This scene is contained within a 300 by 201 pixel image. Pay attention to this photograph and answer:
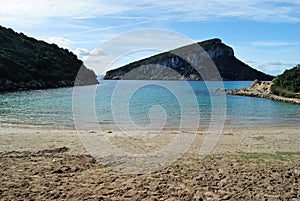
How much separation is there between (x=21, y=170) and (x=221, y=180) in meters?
6.19

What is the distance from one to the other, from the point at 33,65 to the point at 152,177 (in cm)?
10504

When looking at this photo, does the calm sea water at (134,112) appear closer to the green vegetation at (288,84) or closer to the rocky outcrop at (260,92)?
the green vegetation at (288,84)

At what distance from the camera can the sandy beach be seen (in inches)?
318

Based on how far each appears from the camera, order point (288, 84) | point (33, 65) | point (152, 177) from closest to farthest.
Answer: point (152, 177), point (288, 84), point (33, 65)

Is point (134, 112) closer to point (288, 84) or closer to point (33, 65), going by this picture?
point (288, 84)

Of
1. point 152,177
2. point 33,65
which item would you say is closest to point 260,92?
point 33,65

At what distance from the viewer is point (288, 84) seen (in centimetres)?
7062

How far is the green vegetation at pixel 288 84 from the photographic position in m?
66.8

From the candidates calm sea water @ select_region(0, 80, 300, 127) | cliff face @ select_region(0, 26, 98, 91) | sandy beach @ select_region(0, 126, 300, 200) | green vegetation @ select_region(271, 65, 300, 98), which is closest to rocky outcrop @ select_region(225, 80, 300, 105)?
green vegetation @ select_region(271, 65, 300, 98)

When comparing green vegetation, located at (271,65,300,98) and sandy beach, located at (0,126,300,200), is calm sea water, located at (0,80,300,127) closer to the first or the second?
sandy beach, located at (0,126,300,200)

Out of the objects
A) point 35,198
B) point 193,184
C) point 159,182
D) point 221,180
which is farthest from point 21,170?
point 221,180

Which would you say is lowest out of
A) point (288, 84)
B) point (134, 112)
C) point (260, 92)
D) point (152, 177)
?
point (152, 177)

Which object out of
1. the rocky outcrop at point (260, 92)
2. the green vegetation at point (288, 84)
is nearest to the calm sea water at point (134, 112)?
the green vegetation at point (288, 84)

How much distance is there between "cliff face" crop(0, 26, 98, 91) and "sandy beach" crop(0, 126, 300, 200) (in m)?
58.0
